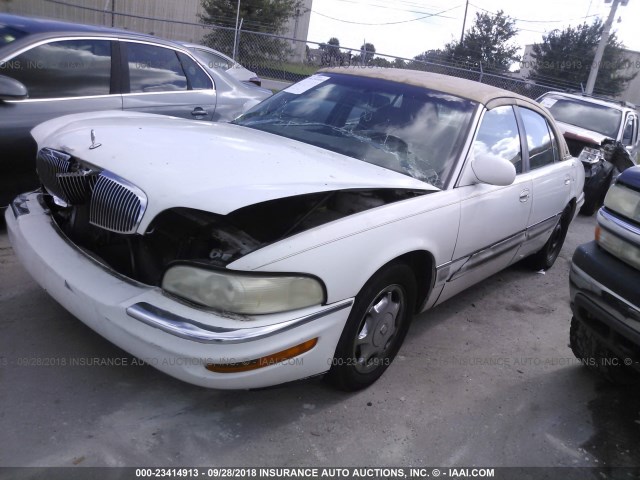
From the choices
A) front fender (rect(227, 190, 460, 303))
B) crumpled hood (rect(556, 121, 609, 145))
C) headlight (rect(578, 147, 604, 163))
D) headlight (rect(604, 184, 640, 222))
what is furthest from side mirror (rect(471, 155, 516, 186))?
crumpled hood (rect(556, 121, 609, 145))

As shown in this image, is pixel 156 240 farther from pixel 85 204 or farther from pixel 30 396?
pixel 30 396

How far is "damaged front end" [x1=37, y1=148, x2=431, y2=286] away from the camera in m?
2.30

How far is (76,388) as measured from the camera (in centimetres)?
262

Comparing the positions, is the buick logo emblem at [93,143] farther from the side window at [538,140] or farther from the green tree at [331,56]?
the green tree at [331,56]

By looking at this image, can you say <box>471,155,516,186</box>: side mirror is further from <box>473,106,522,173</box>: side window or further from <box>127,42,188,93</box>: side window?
<box>127,42,188,93</box>: side window

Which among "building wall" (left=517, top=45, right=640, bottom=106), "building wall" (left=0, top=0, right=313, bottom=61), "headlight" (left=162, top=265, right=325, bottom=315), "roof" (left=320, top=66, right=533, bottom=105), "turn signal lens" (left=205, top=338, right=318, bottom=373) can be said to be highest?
"building wall" (left=517, top=45, right=640, bottom=106)

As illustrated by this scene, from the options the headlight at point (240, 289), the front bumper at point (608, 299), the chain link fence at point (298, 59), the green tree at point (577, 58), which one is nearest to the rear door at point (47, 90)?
the headlight at point (240, 289)

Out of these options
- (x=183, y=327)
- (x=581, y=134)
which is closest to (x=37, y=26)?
(x=183, y=327)

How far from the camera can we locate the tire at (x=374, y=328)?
8.38 feet

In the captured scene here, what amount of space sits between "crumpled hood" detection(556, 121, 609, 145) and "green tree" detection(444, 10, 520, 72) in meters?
26.8

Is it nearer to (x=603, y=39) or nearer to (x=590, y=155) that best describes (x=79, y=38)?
(x=590, y=155)

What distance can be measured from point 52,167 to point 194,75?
2944mm

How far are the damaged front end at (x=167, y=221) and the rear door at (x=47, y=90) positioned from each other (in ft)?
4.95

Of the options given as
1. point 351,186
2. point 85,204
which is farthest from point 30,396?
point 351,186
